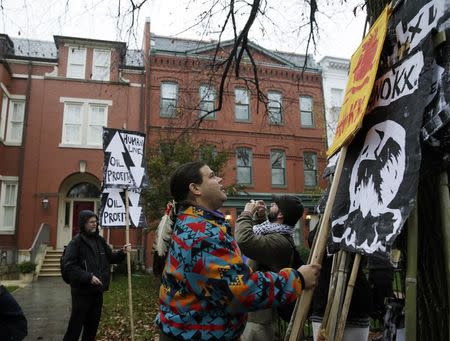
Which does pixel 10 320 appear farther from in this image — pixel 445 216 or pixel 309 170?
pixel 309 170

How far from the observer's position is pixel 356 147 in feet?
7.10

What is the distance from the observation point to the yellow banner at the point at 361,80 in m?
1.95

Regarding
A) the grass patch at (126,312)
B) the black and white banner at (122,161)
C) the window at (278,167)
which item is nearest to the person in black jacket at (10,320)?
the black and white banner at (122,161)

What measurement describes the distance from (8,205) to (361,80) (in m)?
18.3

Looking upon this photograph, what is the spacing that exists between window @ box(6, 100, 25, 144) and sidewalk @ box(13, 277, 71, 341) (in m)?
7.20

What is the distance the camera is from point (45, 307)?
9.11 m

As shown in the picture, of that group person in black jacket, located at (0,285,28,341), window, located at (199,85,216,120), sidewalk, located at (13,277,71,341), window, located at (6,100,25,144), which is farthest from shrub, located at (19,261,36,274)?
person in black jacket, located at (0,285,28,341)

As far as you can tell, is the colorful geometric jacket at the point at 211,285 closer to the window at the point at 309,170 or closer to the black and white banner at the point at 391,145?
the black and white banner at the point at 391,145

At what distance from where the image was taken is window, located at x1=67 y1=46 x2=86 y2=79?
18544mm

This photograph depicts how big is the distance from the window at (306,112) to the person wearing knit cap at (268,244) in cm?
1846

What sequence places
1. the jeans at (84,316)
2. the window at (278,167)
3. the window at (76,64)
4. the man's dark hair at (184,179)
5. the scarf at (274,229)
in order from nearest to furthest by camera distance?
the man's dark hair at (184,179) → the scarf at (274,229) → the jeans at (84,316) → the window at (76,64) → the window at (278,167)

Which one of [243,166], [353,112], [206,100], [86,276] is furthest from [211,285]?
[243,166]

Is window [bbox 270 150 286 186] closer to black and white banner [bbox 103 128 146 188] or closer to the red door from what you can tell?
the red door

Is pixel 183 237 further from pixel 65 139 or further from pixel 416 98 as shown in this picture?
pixel 65 139
